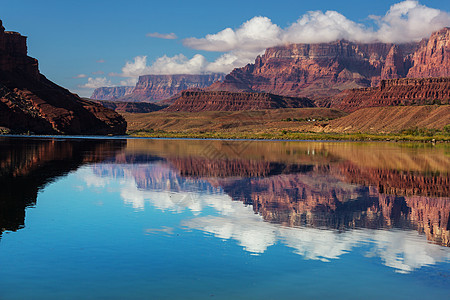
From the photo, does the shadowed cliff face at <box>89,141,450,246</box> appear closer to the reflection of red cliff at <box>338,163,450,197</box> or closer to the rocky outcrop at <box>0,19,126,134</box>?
the reflection of red cliff at <box>338,163,450,197</box>

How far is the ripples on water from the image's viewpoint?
1309 centimetres

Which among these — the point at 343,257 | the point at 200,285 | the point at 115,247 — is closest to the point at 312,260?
the point at 343,257

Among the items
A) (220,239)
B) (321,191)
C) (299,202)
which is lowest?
(220,239)

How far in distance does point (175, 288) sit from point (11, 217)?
11.6 metres

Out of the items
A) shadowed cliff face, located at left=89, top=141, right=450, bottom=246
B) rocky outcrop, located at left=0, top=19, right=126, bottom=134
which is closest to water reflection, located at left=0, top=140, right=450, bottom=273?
shadowed cliff face, located at left=89, top=141, right=450, bottom=246

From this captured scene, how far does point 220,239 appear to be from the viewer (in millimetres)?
18047

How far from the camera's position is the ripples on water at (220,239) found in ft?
43.0

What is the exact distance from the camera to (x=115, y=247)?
54.6ft

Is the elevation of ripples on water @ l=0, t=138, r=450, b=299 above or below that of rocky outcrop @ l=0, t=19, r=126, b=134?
below

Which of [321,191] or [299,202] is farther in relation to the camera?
[321,191]

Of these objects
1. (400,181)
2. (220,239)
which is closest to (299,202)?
(220,239)

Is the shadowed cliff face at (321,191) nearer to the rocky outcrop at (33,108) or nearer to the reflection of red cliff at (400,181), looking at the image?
the reflection of red cliff at (400,181)

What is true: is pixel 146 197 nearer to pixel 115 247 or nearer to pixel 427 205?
pixel 115 247

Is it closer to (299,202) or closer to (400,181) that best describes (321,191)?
(299,202)
